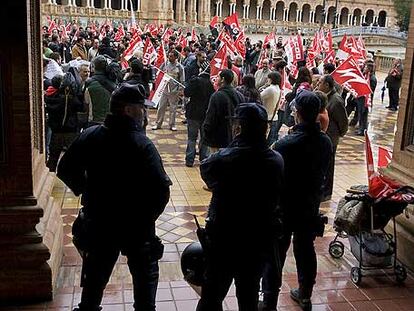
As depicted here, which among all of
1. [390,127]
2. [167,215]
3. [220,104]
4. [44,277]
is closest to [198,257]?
[44,277]

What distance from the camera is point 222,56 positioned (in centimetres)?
1010

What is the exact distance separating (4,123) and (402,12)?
62.1 m

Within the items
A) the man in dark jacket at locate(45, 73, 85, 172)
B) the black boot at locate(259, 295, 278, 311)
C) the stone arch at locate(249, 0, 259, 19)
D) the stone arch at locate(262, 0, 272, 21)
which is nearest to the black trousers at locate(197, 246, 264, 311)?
the black boot at locate(259, 295, 278, 311)

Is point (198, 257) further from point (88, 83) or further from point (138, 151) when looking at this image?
point (88, 83)

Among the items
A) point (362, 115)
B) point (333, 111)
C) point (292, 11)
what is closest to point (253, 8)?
point (292, 11)

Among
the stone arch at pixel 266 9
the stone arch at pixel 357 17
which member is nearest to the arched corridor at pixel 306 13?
the stone arch at pixel 266 9

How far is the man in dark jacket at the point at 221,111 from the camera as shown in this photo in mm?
7352

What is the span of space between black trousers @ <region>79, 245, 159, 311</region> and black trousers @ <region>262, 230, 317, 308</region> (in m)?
0.91

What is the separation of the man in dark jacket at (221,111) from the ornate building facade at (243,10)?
39.0 meters

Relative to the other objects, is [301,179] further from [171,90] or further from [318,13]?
[318,13]

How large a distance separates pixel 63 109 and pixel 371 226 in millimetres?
4243

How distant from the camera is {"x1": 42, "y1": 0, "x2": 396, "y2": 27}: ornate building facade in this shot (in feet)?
164

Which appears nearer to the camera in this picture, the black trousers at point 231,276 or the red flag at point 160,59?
the black trousers at point 231,276

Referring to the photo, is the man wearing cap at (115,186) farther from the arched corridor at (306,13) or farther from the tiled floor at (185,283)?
the arched corridor at (306,13)
